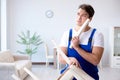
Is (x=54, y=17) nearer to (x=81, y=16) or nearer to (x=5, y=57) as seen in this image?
(x=5, y=57)

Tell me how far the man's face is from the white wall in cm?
708

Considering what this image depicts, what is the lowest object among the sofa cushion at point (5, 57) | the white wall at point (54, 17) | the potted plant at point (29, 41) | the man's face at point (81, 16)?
the sofa cushion at point (5, 57)

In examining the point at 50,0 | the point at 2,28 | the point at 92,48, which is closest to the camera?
the point at 92,48

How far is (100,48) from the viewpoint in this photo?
122 centimetres

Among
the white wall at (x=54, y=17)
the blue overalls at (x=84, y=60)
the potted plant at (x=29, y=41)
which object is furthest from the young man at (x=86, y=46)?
the white wall at (x=54, y=17)

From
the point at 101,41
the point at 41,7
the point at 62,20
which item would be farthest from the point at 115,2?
the point at 101,41

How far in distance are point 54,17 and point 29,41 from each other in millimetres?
1319

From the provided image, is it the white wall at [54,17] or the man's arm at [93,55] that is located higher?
the white wall at [54,17]

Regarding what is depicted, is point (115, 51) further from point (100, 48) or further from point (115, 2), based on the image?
point (100, 48)

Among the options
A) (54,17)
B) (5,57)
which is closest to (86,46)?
(5,57)

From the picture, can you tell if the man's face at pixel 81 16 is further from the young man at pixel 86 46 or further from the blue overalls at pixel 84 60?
the blue overalls at pixel 84 60

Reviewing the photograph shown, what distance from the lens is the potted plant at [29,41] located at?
7844mm

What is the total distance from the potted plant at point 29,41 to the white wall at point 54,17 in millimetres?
195

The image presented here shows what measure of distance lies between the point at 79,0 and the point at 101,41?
23.4 ft
